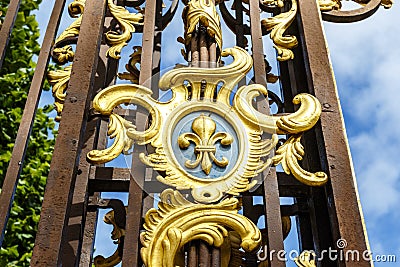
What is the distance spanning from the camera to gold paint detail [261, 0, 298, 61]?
1.86m

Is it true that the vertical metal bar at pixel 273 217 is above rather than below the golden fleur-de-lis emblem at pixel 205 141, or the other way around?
below

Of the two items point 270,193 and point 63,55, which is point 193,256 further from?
point 63,55

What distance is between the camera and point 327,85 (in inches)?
68.7

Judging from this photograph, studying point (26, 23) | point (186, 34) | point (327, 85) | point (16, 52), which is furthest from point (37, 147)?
point (327, 85)

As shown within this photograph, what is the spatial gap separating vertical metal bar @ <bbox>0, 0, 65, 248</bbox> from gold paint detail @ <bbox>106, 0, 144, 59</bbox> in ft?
0.70

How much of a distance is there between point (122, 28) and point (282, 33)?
520 millimetres

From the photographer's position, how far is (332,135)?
163cm

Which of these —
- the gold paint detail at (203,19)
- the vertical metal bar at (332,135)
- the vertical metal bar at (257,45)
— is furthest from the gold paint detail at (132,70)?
the vertical metal bar at (332,135)

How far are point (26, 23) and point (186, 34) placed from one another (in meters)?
4.16

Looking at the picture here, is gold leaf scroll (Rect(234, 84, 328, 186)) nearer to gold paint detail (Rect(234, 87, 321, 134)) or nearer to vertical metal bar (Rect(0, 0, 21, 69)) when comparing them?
gold paint detail (Rect(234, 87, 321, 134))

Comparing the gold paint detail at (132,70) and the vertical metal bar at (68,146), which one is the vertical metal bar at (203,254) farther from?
the gold paint detail at (132,70)

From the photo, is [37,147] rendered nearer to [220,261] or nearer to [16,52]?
[16,52]

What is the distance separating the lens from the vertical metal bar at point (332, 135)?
1.45m

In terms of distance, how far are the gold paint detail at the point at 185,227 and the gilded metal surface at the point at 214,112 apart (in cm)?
4
